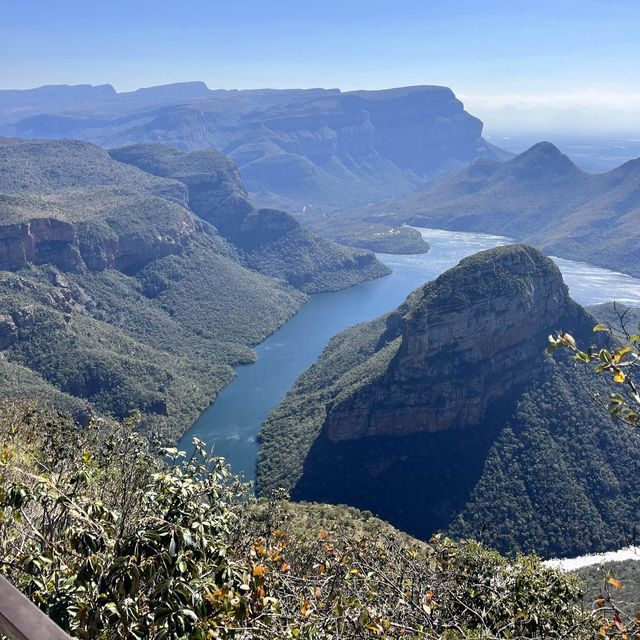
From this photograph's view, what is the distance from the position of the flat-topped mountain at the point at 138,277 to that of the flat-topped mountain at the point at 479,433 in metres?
18.2

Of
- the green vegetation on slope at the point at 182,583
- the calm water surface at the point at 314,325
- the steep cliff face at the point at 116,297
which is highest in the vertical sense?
the green vegetation on slope at the point at 182,583

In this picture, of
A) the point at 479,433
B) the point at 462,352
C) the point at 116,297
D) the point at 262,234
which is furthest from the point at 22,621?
the point at 262,234

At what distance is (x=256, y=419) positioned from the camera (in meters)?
66.4

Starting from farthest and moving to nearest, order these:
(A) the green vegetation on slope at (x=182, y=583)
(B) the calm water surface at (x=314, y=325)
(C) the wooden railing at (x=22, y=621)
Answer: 1. (B) the calm water surface at (x=314, y=325)
2. (A) the green vegetation on slope at (x=182, y=583)
3. (C) the wooden railing at (x=22, y=621)

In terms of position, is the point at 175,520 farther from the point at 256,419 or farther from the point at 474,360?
the point at 256,419

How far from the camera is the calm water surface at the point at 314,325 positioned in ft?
207

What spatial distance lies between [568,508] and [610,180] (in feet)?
562

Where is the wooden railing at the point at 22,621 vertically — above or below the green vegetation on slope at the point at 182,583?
above

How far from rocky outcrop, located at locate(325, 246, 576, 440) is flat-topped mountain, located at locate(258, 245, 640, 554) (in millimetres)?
107

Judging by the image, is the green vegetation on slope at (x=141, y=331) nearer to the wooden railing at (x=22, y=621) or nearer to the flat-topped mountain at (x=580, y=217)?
the wooden railing at (x=22, y=621)

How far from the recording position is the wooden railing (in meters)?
2.74

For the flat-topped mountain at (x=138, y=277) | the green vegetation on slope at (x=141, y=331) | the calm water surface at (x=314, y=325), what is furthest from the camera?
the calm water surface at (x=314, y=325)

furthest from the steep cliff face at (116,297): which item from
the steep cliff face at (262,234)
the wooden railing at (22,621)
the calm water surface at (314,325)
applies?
the wooden railing at (22,621)

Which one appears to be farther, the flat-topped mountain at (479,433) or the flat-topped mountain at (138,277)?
the flat-topped mountain at (138,277)
